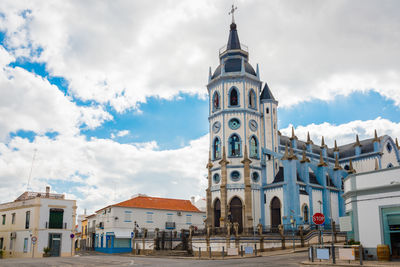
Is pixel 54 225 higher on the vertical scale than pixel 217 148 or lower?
lower

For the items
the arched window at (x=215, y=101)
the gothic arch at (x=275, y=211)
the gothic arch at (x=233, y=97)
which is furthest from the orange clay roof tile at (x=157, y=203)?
the gothic arch at (x=233, y=97)

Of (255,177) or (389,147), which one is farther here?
(389,147)

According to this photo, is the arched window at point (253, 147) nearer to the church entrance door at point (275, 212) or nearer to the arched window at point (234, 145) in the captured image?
the arched window at point (234, 145)

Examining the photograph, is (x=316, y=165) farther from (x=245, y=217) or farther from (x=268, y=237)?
(x=268, y=237)

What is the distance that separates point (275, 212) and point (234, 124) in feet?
37.6

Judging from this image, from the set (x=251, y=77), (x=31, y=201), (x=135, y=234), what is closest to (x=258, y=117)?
(x=251, y=77)

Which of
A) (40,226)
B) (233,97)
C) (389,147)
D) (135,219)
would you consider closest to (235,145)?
(233,97)

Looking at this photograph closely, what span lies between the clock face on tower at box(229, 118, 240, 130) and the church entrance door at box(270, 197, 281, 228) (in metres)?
9.59

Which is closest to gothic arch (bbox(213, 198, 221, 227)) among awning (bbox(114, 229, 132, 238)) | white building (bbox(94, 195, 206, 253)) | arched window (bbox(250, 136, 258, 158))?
arched window (bbox(250, 136, 258, 158))

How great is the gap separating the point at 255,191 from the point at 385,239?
82.2ft

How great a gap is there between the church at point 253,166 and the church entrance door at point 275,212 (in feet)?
0.37

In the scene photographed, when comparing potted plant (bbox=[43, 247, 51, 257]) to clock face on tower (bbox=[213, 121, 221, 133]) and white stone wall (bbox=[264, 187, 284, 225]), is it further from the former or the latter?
white stone wall (bbox=[264, 187, 284, 225])

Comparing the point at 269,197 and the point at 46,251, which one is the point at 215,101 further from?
the point at 46,251

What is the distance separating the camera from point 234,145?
4769 centimetres
